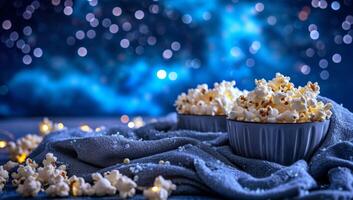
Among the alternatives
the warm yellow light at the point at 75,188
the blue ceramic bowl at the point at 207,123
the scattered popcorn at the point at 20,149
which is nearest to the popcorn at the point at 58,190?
the warm yellow light at the point at 75,188

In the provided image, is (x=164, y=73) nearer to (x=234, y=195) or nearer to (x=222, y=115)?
(x=222, y=115)

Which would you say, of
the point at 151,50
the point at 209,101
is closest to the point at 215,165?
the point at 209,101

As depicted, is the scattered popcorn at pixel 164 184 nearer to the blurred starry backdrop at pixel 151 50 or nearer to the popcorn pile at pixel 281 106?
the popcorn pile at pixel 281 106

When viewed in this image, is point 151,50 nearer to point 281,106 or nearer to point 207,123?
point 207,123

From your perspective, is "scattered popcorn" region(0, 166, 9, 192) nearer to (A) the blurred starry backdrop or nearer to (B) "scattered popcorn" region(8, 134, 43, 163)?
(B) "scattered popcorn" region(8, 134, 43, 163)

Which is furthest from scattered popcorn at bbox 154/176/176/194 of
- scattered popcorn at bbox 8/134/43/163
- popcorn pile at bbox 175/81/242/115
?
scattered popcorn at bbox 8/134/43/163

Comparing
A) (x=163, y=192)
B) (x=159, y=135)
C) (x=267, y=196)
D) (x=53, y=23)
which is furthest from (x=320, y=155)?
(x=53, y=23)
